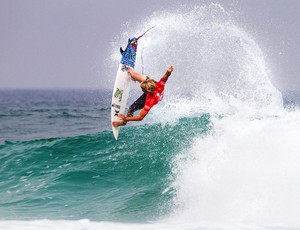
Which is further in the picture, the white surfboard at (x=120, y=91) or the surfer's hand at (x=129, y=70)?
the white surfboard at (x=120, y=91)

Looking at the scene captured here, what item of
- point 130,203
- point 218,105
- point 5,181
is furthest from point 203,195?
point 218,105

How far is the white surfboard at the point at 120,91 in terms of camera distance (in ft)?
34.7

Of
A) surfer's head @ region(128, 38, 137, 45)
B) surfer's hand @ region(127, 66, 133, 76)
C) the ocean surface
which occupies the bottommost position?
the ocean surface

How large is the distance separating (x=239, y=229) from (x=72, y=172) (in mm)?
6270

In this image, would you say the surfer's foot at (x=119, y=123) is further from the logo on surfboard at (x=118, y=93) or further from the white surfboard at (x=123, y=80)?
the logo on surfboard at (x=118, y=93)

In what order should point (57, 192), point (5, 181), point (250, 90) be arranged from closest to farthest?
point (57, 192)
point (5, 181)
point (250, 90)

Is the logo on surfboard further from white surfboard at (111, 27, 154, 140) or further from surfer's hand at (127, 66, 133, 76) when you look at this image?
surfer's hand at (127, 66, 133, 76)

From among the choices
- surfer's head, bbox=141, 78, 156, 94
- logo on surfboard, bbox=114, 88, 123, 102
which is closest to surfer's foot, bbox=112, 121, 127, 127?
logo on surfboard, bbox=114, 88, 123, 102

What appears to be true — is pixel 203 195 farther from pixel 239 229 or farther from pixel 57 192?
pixel 57 192

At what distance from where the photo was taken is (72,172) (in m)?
11.6

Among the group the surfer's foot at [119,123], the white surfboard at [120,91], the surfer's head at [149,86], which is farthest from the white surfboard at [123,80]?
the surfer's head at [149,86]

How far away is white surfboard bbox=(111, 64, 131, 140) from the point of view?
1057 centimetres

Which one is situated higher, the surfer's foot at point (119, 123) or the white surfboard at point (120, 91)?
the white surfboard at point (120, 91)

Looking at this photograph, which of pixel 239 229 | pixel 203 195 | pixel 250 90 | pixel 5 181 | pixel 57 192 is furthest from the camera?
pixel 250 90
